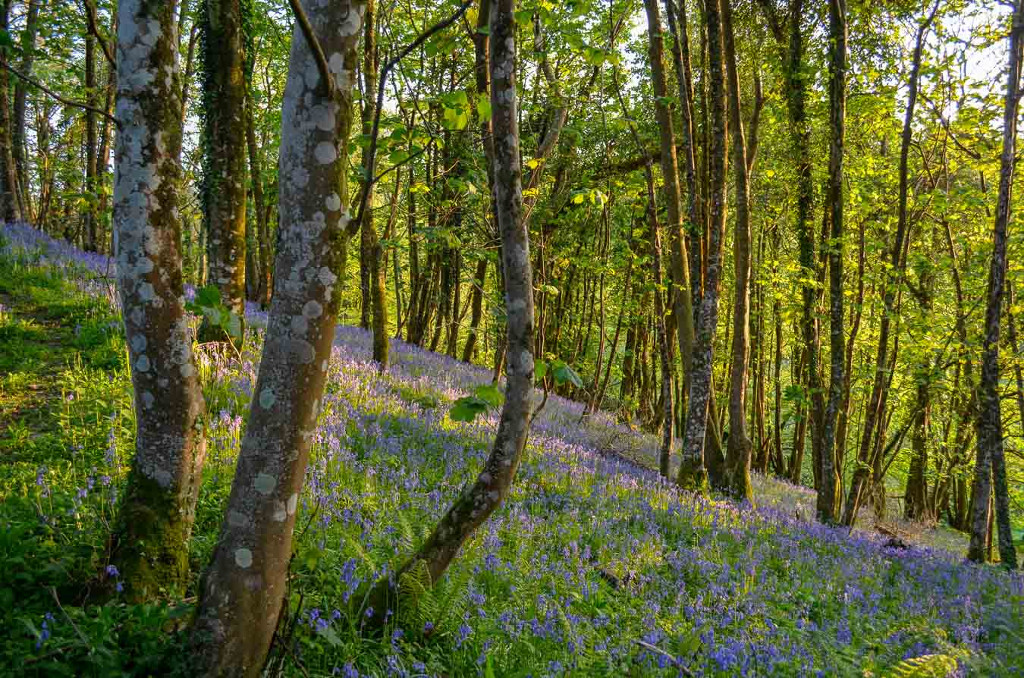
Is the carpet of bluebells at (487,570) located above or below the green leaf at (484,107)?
below

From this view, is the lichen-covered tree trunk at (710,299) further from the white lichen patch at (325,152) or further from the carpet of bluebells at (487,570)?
the white lichen patch at (325,152)

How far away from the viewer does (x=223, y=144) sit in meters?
7.43

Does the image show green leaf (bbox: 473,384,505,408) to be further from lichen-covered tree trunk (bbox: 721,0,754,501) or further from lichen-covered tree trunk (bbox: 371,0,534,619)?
lichen-covered tree trunk (bbox: 721,0,754,501)

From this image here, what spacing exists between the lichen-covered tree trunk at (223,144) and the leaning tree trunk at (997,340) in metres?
12.0

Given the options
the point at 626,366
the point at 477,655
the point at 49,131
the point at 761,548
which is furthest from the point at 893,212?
the point at 49,131

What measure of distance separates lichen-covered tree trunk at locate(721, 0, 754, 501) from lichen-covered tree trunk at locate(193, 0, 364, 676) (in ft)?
27.9

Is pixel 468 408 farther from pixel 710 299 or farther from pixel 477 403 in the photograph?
pixel 710 299

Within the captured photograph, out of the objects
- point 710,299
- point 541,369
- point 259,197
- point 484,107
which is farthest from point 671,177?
point 259,197

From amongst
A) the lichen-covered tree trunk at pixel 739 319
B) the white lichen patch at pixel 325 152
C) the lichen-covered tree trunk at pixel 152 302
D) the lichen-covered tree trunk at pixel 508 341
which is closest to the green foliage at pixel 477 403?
the lichen-covered tree trunk at pixel 508 341

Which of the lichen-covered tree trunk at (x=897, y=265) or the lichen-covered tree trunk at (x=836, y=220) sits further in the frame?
the lichen-covered tree trunk at (x=897, y=265)

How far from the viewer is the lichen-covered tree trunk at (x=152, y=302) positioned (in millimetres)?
3016

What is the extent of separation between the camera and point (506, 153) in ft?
11.3

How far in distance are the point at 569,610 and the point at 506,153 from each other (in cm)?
338

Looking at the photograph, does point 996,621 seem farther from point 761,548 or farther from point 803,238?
point 803,238
